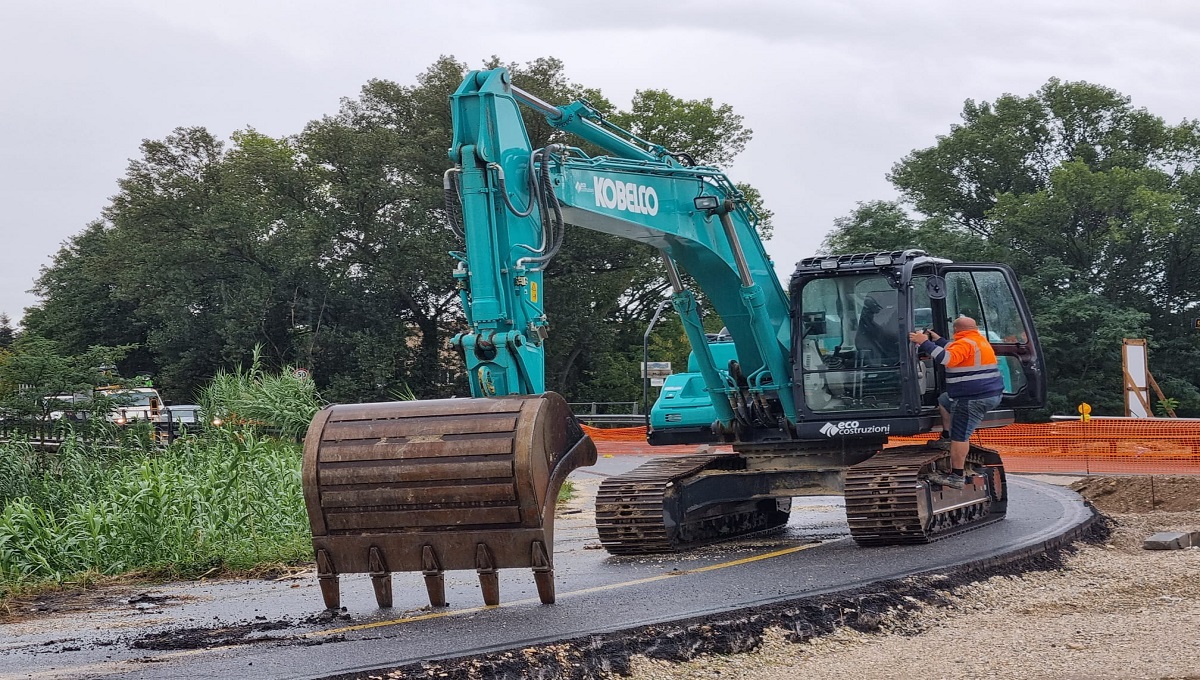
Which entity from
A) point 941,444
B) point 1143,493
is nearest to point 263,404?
point 941,444

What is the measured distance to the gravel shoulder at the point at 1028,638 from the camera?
659 centimetres

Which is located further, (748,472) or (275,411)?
(275,411)

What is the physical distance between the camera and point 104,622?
8.63 m

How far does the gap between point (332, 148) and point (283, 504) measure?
33.8 m

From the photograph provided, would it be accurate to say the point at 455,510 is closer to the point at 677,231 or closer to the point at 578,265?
the point at 677,231

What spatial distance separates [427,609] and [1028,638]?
358 cm

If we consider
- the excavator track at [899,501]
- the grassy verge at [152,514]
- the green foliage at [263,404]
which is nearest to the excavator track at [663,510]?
the excavator track at [899,501]

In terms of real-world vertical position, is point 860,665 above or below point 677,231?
below

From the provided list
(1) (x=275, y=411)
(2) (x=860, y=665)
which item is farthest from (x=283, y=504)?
(2) (x=860, y=665)

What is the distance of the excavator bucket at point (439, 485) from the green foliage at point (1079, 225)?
114ft

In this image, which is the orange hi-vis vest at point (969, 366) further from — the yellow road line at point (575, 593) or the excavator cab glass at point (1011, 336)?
the yellow road line at point (575, 593)

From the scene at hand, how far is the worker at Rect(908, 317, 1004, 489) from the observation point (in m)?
11.5

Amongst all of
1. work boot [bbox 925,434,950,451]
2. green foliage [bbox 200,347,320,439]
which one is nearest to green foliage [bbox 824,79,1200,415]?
green foliage [bbox 200,347,320,439]

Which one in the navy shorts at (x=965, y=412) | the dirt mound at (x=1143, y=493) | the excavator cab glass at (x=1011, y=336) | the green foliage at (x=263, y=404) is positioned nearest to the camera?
the navy shorts at (x=965, y=412)
